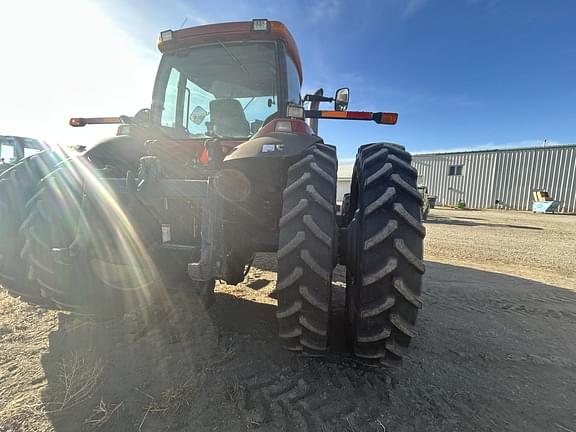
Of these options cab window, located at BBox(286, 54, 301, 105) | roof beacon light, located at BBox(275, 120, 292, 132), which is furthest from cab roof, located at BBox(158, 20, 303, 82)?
roof beacon light, located at BBox(275, 120, 292, 132)

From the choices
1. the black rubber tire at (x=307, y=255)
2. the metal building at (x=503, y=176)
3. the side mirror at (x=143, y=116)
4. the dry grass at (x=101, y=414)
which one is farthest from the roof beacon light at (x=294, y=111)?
the metal building at (x=503, y=176)

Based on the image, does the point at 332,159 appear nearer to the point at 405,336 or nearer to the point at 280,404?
the point at 405,336

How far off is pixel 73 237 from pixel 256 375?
1516mm

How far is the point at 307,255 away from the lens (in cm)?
162

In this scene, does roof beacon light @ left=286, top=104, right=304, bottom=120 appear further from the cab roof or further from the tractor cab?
the cab roof

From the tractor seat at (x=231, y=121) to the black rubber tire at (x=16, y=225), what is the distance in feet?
4.52

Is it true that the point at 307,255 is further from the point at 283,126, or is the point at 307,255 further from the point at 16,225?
the point at 16,225

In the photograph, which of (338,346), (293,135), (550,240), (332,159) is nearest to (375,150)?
(332,159)

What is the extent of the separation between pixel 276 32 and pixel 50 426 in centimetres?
317

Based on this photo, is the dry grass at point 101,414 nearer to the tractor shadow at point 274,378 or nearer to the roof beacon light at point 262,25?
the tractor shadow at point 274,378

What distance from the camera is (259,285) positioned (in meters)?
3.85

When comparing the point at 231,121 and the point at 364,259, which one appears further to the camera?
the point at 231,121

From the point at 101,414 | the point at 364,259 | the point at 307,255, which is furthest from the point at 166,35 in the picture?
the point at 101,414

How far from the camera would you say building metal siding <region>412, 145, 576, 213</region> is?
2220cm
